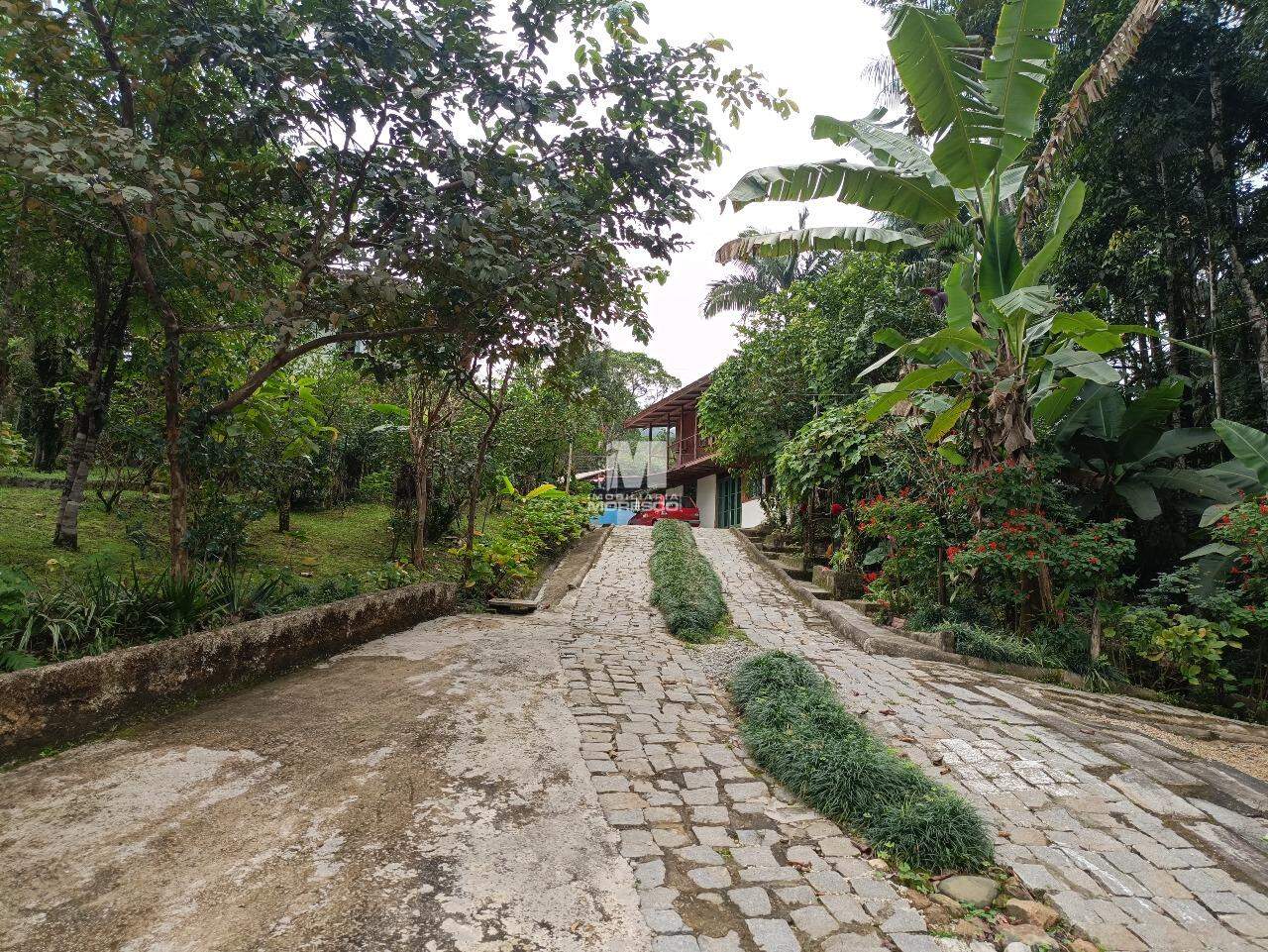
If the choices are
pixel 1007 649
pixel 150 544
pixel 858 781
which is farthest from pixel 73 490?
pixel 1007 649

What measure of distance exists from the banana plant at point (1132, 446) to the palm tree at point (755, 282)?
15632 millimetres

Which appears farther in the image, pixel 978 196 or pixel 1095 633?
pixel 978 196

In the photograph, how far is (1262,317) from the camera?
8.43 meters

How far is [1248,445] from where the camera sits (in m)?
6.12

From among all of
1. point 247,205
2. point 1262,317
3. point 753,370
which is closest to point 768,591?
point 753,370

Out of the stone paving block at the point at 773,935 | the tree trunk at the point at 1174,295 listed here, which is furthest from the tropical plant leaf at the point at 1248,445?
the stone paving block at the point at 773,935

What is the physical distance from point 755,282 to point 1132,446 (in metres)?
17.1

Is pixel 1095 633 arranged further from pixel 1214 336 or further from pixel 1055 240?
pixel 1214 336

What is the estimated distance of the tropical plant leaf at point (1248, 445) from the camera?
6078 millimetres

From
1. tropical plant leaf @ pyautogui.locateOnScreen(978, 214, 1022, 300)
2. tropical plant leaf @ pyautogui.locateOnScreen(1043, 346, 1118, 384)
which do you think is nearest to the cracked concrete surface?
tropical plant leaf @ pyautogui.locateOnScreen(1043, 346, 1118, 384)

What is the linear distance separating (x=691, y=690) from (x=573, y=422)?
977 cm

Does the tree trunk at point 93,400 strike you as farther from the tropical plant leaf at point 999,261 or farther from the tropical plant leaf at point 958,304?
the tropical plant leaf at point 999,261

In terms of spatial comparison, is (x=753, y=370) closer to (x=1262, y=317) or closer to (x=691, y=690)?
(x=1262, y=317)

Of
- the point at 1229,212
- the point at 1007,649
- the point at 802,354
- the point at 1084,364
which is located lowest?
the point at 1007,649
